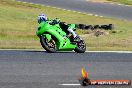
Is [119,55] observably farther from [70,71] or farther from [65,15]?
[65,15]

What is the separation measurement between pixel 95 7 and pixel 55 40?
22.4 meters

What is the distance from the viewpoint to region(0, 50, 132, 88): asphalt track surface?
11682mm

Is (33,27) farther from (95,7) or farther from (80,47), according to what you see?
(95,7)

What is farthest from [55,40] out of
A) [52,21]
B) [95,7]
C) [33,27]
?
[95,7]

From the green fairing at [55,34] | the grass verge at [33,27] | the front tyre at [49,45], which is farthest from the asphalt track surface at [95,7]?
the front tyre at [49,45]

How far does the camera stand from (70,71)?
525 inches

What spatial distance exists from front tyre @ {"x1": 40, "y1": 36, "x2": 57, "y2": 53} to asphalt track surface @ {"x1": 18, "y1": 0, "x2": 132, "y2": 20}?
18.2m

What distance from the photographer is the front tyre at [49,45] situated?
17750mm

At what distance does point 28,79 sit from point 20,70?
4.77 ft

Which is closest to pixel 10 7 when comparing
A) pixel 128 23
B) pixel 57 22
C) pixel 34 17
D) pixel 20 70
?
pixel 34 17

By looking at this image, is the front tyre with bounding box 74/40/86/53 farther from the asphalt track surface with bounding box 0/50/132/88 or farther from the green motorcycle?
the asphalt track surface with bounding box 0/50/132/88

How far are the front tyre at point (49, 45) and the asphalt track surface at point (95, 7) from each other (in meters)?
18.2

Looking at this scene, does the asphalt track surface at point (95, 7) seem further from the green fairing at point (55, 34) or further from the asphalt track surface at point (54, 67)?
the asphalt track surface at point (54, 67)

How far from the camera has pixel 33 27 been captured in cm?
2931
